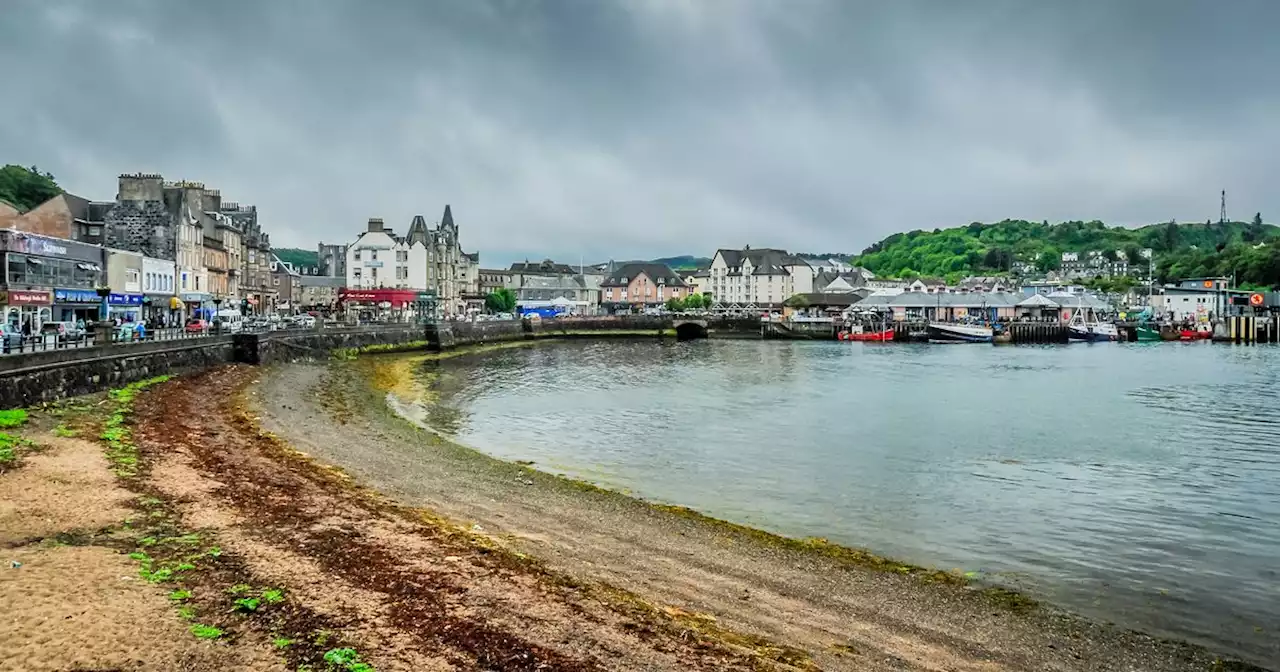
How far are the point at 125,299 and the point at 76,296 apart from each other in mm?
6828

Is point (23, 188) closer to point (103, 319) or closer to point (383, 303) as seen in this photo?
point (383, 303)

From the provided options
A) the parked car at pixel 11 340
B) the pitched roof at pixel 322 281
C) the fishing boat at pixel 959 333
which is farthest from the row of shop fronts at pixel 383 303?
the fishing boat at pixel 959 333

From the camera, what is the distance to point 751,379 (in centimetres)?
5225

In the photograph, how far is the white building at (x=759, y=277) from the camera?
542 ft

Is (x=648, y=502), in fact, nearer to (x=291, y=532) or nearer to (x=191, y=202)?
(x=291, y=532)

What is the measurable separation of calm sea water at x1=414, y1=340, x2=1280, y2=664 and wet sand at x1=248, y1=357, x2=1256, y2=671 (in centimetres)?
127

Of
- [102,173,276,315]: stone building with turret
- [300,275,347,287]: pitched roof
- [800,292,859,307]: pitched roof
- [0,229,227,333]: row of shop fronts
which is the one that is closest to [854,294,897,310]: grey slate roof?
[800,292,859,307]: pitched roof

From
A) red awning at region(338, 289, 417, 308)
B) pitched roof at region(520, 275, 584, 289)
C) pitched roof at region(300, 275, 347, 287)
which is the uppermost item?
pitched roof at region(520, 275, 584, 289)

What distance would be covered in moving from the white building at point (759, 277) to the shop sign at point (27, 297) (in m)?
134

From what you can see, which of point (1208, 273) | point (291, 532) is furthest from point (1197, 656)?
point (1208, 273)

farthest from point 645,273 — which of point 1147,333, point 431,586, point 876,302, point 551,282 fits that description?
point 431,586

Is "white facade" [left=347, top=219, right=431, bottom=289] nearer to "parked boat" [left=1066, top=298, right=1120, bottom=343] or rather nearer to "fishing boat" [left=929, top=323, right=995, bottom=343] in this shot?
"fishing boat" [left=929, top=323, right=995, bottom=343]

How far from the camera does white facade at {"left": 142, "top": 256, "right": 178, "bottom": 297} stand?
55344 mm

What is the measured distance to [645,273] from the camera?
176m
